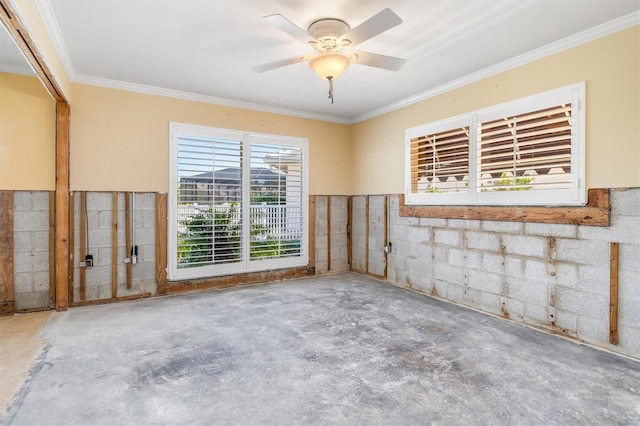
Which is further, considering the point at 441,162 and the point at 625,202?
the point at 441,162

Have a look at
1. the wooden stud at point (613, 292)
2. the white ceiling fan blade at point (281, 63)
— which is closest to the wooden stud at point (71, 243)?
the white ceiling fan blade at point (281, 63)

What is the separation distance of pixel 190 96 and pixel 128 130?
949 millimetres

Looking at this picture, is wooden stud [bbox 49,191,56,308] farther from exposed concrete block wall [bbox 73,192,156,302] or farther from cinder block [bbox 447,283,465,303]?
cinder block [bbox 447,283,465,303]

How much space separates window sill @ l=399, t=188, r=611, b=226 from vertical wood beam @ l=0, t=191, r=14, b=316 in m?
5.06

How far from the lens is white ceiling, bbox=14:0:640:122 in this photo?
264cm

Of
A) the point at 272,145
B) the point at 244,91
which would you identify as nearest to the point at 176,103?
the point at 244,91

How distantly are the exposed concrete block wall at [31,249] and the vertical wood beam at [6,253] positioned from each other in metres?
0.04

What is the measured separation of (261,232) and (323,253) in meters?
1.28

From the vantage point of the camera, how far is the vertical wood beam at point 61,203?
12.7ft

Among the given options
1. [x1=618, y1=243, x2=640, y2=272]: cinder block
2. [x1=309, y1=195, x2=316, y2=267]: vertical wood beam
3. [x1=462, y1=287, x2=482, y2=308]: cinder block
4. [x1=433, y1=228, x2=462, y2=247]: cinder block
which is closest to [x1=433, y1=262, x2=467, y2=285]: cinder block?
[x1=462, y1=287, x2=482, y2=308]: cinder block

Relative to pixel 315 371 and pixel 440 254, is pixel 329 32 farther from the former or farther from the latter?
pixel 440 254

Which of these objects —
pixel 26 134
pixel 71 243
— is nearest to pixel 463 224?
pixel 71 243

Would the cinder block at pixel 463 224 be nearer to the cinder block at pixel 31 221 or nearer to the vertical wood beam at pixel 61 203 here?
the vertical wood beam at pixel 61 203

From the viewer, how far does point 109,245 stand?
14.1 ft
